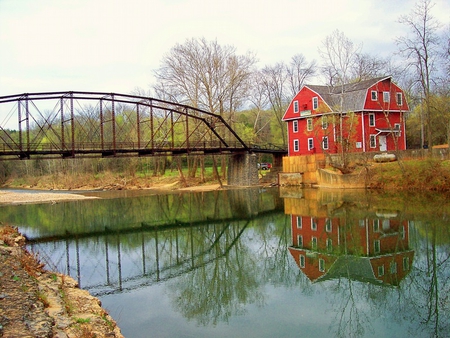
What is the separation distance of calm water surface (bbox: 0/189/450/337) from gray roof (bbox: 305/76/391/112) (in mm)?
18323

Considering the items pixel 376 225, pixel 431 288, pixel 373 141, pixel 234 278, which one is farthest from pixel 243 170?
pixel 431 288

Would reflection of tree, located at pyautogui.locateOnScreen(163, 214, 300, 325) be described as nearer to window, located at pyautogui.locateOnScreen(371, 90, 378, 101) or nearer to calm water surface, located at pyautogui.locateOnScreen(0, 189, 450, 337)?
calm water surface, located at pyautogui.locateOnScreen(0, 189, 450, 337)

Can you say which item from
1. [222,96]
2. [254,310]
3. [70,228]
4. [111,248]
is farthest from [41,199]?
[254,310]

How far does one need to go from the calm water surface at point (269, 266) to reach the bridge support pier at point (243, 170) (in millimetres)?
22498

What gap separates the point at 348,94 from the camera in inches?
1960

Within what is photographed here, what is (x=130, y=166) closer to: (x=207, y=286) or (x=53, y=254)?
(x=53, y=254)

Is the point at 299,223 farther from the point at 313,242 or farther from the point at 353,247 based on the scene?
the point at 353,247

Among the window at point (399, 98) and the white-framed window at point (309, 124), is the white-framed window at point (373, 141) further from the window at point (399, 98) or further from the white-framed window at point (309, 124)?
the white-framed window at point (309, 124)

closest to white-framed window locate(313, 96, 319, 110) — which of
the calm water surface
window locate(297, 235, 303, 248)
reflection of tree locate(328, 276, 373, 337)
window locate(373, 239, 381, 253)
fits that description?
the calm water surface

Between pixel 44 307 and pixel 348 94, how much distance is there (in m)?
45.6

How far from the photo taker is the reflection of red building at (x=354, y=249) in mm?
14820

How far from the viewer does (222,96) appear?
191ft

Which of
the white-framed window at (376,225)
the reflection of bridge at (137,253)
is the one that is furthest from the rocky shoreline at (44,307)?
A: the white-framed window at (376,225)

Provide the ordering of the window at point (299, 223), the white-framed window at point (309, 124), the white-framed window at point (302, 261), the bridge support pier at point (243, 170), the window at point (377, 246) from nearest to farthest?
1. the white-framed window at point (302, 261)
2. the window at point (377, 246)
3. the window at point (299, 223)
4. the white-framed window at point (309, 124)
5. the bridge support pier at point (243, 170)
